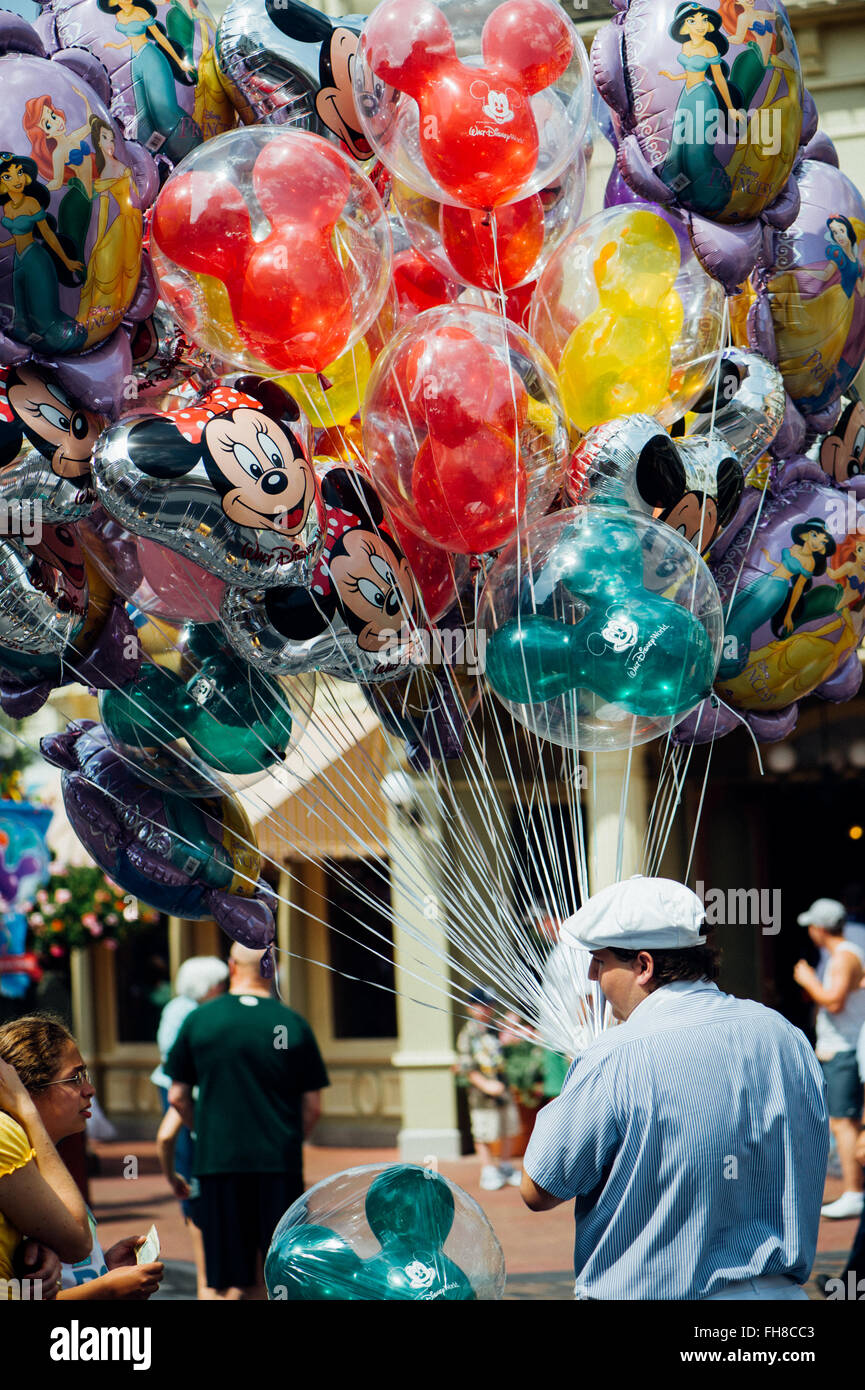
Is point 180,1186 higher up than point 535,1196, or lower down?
lower down

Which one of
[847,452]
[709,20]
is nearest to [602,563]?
[709,20]

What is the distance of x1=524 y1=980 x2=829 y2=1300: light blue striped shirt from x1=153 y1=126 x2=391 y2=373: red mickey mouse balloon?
5.48 feet

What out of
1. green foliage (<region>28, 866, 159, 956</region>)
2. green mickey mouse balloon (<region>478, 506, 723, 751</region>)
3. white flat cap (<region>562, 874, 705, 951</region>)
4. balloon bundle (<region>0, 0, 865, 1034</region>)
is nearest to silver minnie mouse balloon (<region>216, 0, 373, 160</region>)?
balloon bundle (<region>0, 0, 865, 1034</region>)

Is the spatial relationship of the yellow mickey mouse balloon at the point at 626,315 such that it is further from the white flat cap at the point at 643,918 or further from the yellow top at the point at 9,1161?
the yellow top at the point at 9,1161

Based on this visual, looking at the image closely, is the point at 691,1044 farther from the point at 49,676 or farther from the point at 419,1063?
the point at 419,1063

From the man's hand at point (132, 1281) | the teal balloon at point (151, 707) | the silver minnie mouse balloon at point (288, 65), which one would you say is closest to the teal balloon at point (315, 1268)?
the man's hand at point (132, 1281)

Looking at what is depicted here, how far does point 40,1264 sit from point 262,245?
2.15 m

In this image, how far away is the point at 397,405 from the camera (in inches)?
131

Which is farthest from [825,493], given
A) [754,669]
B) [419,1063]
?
[419,1063]

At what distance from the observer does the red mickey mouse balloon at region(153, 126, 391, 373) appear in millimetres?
3133

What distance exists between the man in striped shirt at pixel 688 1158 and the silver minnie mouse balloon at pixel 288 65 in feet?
7.57

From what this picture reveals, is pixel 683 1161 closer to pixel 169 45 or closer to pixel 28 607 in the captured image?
pixel 28 607

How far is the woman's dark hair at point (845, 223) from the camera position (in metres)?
4.29

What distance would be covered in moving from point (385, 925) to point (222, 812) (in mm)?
7412
